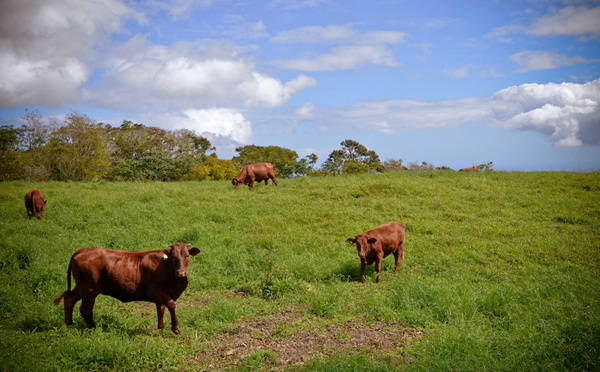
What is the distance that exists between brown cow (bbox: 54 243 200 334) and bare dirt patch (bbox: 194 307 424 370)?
3.38ft

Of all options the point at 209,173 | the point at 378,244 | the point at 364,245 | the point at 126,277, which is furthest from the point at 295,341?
the point at 209,173

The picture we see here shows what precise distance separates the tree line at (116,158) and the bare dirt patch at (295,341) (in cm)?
2615

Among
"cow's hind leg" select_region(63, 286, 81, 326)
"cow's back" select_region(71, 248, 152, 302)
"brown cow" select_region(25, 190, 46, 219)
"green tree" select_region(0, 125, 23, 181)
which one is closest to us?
"cow's back" select_region(71, 248, 152, 302)

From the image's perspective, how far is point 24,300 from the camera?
289 inches

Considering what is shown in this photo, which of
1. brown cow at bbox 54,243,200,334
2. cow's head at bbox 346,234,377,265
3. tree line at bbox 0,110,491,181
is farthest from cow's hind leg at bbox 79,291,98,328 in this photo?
tree line at bbox 0,110,491,181

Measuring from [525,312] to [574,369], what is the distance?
7.16ft

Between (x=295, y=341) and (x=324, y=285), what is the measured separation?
104 inches

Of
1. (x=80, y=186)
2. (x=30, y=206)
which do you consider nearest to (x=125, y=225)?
(x=30, y=206)

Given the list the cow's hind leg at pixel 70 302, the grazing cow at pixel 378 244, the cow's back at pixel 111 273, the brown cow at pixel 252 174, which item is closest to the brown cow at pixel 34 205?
the brown cow at pixel 252 174

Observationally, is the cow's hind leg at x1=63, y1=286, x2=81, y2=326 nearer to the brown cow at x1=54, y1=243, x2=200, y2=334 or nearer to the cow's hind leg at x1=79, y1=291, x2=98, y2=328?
the brown cow at x1=54, y1=243, x2=200, y2=334

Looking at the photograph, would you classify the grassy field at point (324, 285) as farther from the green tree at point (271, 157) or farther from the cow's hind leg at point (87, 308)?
the green tree at point (271, 157)

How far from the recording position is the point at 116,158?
42000mm

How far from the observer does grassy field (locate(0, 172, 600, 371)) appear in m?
5.54

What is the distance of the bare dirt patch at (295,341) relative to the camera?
5.71 metres
